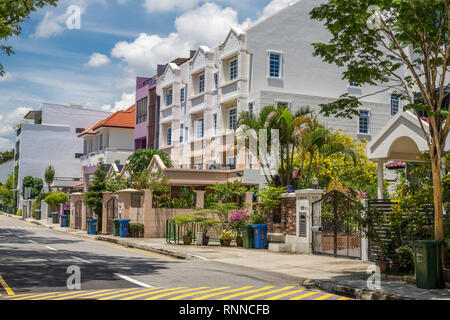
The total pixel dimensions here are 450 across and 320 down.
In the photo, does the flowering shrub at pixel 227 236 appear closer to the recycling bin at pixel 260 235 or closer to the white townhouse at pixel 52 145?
the recycling bin at pixel 260 235

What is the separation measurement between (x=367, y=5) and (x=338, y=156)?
19.2m

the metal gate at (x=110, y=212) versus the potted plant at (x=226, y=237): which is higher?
the metal gate at (x=110, y=212)

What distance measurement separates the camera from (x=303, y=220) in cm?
2069

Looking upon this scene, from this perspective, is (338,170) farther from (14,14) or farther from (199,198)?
(14,14)

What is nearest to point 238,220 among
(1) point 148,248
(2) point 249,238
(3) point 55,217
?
(2) point 249,238

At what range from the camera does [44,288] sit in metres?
10.8

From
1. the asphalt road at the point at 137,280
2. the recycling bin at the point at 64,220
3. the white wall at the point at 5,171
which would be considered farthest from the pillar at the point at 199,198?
the white wall at the point at 5,171

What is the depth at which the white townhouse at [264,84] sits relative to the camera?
34.9 m

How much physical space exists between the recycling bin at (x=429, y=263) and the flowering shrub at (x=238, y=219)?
13057mm

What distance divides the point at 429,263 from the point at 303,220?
8976 mm

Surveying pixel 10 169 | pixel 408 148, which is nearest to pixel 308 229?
pixel 408 148

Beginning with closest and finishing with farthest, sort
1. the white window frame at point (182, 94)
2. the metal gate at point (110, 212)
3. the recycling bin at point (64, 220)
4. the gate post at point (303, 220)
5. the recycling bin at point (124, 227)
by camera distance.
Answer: the gate post at point (303, 220), the recycling bin at point (124, 227), the metal gate at point (110, 212), the white window frame at point (182, 94), the recycling bin at point (64, 220)

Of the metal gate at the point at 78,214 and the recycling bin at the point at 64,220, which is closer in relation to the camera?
the metal gate at the point at 78,214
